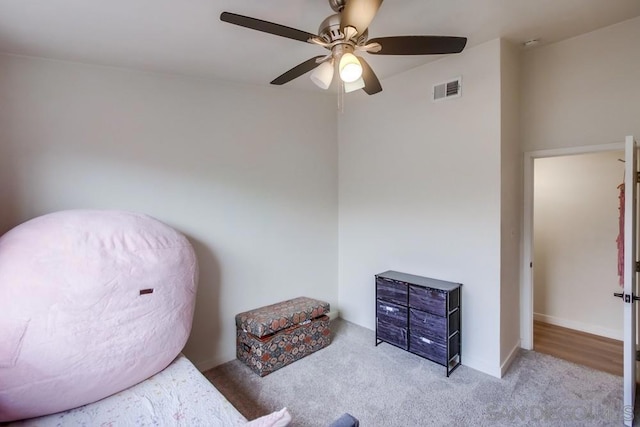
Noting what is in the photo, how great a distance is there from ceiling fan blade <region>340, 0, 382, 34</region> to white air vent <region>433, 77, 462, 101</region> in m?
1.68

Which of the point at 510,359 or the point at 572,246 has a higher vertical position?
the point at 572,246

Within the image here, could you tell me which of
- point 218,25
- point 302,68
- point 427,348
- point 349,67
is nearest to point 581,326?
point 427,348

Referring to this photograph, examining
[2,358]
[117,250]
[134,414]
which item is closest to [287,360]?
[134,414]

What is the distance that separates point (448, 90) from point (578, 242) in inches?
92.4

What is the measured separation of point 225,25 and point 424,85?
1.89 metres

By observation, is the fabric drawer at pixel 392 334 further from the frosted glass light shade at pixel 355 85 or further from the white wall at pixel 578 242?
the frosted glass light shade at pixel 355 85

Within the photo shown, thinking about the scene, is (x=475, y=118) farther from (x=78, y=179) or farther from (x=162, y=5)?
(x=78, y=179)

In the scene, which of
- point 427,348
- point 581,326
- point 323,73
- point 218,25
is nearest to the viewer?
point 323,73

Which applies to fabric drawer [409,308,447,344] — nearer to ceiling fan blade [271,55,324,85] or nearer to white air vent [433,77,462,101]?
white air vent [433,77,462,101]

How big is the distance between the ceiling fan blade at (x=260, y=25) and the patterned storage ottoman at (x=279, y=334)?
85.8 inches

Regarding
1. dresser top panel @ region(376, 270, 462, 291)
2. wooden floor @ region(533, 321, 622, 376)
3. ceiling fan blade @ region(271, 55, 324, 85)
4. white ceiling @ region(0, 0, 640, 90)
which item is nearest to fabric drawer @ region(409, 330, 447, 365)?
dresser top panel @ region(376, 270, 462, 291)

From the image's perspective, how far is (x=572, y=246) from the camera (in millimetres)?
3539

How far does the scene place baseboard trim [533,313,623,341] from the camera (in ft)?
10.6

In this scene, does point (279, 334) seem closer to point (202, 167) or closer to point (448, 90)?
point (202, 167)
